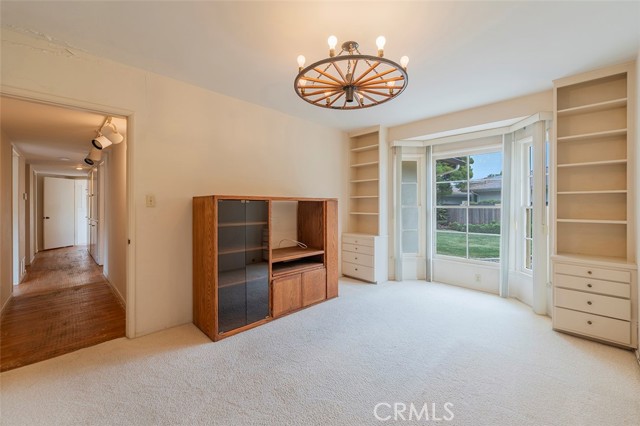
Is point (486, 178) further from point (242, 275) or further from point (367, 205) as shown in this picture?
point (242, 275)

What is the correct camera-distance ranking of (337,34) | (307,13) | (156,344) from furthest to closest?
(156,344)
(337,34)
(307,13)

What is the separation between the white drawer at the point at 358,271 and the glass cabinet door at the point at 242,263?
76.4 inches

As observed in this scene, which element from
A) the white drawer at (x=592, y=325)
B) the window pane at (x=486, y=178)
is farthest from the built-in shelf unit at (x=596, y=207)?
the window pane at (x=486, y=178)

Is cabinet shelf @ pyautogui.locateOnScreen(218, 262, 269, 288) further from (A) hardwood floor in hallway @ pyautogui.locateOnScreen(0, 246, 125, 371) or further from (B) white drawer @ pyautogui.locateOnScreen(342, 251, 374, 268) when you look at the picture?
(B) white drawer @ pyautogui.locateOnScreen(342, 251, 374, 268)

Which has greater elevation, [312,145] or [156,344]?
[312,145]

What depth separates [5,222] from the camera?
341 cm

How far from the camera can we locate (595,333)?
2.50 m

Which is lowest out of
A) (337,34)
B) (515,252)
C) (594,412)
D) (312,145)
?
(594,412)

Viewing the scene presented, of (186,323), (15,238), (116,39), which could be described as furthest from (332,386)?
(15,238)

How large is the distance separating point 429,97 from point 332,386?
10.6 ft

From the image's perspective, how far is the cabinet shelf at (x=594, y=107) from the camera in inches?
100

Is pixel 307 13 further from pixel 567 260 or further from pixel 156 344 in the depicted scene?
pixel 567 260

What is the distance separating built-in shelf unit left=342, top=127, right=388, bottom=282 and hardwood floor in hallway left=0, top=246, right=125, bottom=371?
3222 mm

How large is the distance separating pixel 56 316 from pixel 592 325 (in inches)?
220
